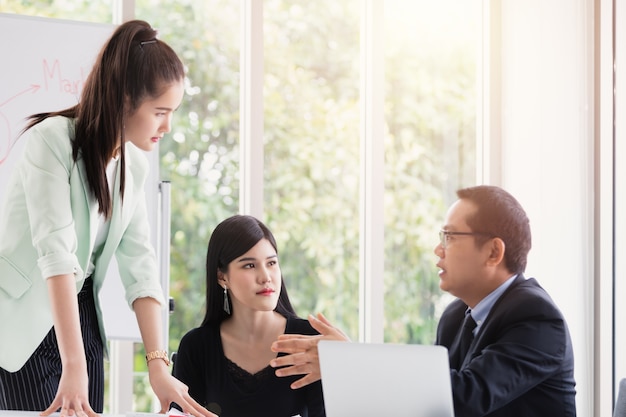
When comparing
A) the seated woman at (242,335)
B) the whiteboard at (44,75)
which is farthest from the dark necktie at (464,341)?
the whiteboard at (44,75)

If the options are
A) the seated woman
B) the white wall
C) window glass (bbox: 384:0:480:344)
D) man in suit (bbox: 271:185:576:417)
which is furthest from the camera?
window glass (bbox: 384:0:480:344)

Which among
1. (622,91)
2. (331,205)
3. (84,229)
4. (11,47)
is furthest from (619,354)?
(11,47)

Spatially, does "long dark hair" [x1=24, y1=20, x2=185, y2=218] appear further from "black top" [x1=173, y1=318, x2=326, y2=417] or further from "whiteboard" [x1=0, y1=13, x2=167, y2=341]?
"whiteboard" [x1=0, y1=13, x2=167, y2=341]

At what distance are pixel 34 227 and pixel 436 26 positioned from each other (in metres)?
2.79

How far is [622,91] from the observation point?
3.14 metres

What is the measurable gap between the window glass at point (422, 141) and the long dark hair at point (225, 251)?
1531 millimetres

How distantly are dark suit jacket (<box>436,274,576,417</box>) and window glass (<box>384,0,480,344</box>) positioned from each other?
185cm

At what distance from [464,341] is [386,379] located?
72cm

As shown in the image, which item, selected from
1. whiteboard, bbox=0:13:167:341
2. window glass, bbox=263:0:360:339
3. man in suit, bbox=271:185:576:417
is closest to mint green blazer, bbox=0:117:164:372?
man in suit, bbox=271:185:576:417

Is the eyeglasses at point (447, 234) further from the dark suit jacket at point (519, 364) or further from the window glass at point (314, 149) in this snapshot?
the window glass at point (314, 149)

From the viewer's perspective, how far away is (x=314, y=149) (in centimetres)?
373

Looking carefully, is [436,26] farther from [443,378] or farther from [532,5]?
[443,378]

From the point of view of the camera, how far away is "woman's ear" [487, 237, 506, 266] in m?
2.06

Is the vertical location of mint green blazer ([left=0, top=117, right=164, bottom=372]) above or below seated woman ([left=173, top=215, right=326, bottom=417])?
above
